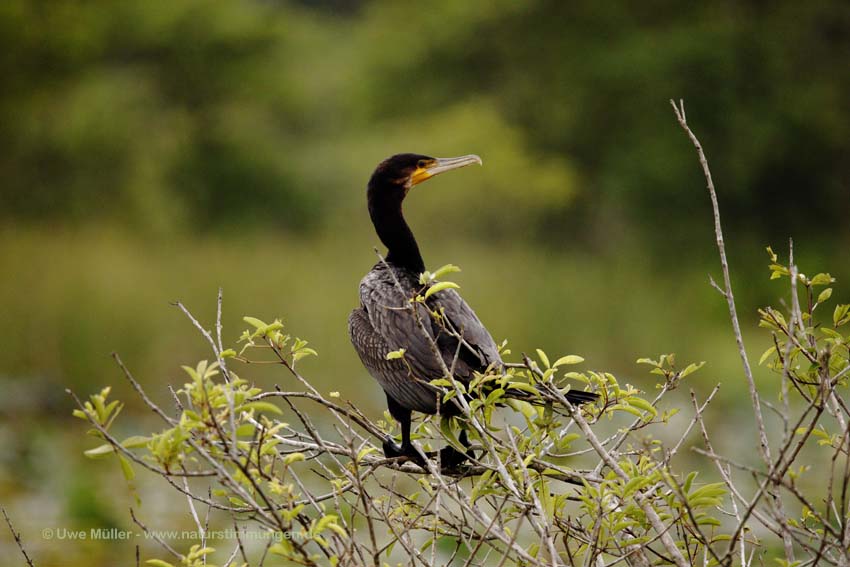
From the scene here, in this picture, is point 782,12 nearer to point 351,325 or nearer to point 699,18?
point 699,18

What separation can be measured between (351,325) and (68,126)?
1431 cm

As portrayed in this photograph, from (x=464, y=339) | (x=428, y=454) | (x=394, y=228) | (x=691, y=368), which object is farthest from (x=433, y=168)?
(x=691, y=368)

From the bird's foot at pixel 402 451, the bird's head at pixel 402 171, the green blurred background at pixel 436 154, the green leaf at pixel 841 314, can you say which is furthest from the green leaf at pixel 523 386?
the green blurred background at pixel 436 154

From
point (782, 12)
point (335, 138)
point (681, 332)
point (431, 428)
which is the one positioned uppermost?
point (782, 12)

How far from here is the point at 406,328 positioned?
9.58 feet

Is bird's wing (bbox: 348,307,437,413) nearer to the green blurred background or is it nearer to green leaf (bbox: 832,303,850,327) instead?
green leaf (bbox: 832,303,850,327)

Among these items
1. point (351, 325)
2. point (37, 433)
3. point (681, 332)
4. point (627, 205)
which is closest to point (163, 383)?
point (37, 433)

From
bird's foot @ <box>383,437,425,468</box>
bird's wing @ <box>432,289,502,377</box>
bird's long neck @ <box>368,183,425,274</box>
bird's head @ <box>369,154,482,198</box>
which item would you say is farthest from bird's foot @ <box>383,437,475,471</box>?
bird's head @ <box>369,154,482,198</box>

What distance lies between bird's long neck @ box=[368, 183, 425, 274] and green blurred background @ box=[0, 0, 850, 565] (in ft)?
25.5

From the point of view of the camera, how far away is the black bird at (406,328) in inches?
107

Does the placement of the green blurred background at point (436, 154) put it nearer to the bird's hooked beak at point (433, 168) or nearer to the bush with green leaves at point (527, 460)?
the bird's hooked beak at point (433, 168)

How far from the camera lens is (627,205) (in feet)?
A: 65.1

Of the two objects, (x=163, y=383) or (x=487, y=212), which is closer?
(x=163, y=383)

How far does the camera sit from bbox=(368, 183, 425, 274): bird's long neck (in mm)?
3414
